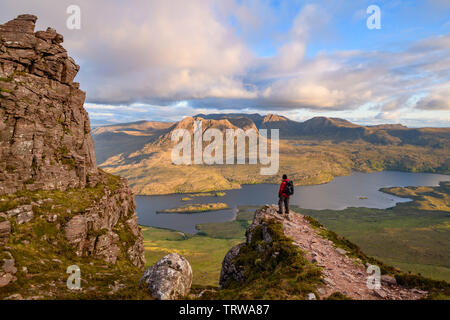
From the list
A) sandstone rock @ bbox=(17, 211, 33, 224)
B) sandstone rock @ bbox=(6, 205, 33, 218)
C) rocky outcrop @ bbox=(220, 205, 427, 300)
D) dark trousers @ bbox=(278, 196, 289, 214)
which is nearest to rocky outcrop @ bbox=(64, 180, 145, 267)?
sandstone rock @ bbox=(17, 211, 33, 224)

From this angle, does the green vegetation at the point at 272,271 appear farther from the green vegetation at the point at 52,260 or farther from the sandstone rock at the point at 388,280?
the green vegetation at the point at 52,260

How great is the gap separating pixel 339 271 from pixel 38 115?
156ft

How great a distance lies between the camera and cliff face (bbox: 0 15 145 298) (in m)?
27.1

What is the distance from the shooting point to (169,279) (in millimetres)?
18375

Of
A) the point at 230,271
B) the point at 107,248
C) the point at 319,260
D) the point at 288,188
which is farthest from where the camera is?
the point at 107,248

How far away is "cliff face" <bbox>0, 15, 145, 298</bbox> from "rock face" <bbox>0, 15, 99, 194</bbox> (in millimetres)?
117

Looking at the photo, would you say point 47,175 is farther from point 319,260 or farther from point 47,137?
point 319,260

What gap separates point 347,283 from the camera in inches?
712

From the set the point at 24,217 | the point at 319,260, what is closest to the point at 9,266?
the point at 24,217

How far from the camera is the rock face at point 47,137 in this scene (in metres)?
32.8

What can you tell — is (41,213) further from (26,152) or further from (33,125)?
(33,125)

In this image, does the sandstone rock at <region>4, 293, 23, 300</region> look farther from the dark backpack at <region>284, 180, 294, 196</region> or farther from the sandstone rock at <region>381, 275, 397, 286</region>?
the sandstone rock at <region>381, 275, 397, 286</region>

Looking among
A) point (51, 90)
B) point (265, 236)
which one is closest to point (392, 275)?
point (265, 236)
